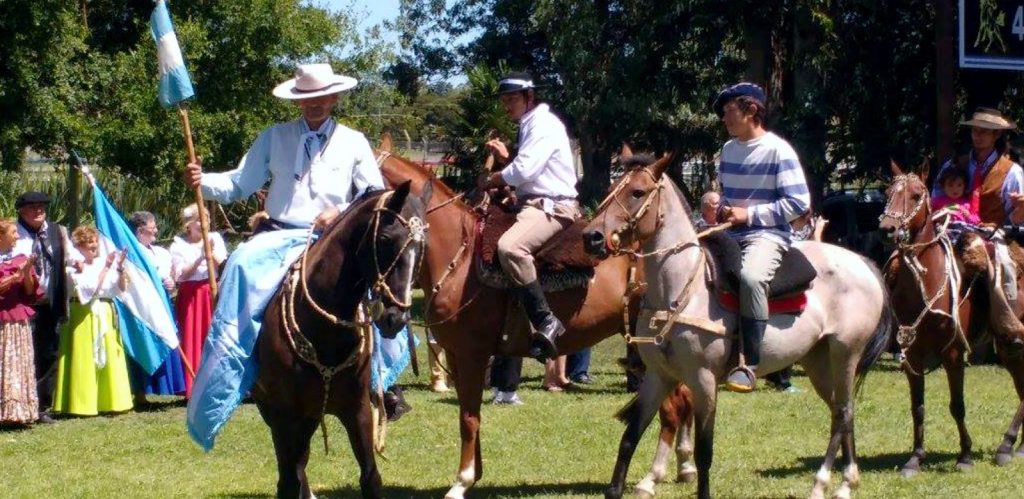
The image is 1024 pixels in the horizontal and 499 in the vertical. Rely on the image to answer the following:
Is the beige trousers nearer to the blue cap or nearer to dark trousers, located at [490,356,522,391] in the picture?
the blue cap

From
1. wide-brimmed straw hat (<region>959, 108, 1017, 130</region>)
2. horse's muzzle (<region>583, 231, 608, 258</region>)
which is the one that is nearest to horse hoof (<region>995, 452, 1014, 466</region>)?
wide-brimmed straw hat (<region>959, 108, 1017, 130</region>)

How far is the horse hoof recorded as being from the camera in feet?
35.1

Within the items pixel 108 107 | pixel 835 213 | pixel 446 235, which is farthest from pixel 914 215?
pixel 108 107

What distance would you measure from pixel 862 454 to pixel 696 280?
3.41 m

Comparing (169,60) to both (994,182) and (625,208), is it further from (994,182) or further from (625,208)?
(994,182)

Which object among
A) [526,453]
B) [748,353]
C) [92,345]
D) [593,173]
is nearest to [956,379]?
[748,353]

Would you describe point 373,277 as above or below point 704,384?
above

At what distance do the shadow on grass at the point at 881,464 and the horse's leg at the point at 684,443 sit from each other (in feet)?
1.96

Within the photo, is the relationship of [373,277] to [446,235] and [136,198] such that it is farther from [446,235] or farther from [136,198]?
[136,198]

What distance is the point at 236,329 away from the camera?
7.55 m

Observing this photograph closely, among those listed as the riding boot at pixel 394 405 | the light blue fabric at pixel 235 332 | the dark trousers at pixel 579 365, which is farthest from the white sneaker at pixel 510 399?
the light blue fabric at pixel 235 332

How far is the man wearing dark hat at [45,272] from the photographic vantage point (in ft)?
45.1

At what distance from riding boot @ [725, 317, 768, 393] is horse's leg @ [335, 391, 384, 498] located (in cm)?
230

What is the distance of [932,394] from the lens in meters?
14.8
